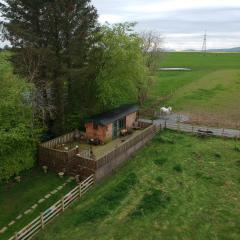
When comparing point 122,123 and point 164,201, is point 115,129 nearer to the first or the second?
point 122,123

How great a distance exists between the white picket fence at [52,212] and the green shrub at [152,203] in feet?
14.0

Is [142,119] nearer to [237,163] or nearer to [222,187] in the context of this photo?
[237,163]

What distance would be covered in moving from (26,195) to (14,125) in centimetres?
498

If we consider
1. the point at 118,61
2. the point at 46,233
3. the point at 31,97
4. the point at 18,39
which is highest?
the point at 18,39

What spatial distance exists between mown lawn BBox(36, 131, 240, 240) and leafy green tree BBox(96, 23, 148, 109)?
24.0ft

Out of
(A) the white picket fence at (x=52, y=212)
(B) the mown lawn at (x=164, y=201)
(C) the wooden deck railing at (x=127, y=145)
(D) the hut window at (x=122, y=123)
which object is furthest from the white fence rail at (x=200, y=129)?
(A) the white picket fence at (x=52, y=212)

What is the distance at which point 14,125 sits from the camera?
23750 millimetres

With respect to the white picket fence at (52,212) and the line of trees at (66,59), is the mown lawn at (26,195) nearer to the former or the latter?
the white picket fence at (52,212)

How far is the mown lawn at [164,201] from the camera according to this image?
773 inches

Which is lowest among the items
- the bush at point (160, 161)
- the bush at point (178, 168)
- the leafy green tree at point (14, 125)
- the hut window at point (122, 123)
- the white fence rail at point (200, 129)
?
the bush at point (178, 168)

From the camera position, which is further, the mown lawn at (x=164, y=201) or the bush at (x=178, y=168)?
the bush at (x=178, y=168)

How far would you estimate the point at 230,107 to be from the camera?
4816 cm

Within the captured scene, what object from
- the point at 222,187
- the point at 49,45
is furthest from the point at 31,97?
the point at 222,187

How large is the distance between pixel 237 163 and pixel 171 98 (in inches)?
1049
